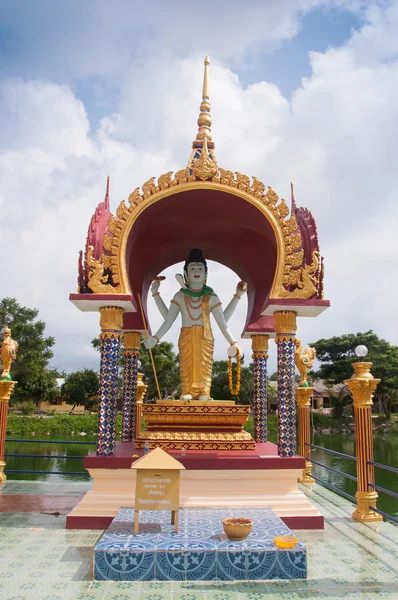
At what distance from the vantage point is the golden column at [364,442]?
23.2 ft

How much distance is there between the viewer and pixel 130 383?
9.90 metres

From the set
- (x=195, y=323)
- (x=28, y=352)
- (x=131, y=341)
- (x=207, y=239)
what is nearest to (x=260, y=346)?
(x=195, y=323)

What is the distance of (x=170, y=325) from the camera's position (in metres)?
9.04

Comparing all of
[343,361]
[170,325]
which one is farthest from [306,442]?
[343,361]

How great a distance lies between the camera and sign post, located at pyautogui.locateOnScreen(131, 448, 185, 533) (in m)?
5.21

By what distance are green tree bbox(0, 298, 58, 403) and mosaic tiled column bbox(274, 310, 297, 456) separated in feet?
102

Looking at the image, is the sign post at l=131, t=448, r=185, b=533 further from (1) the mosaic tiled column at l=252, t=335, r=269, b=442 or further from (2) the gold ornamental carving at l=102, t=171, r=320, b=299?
(1) the mosaic tiled column at l=252, t=335, r=269, b=442

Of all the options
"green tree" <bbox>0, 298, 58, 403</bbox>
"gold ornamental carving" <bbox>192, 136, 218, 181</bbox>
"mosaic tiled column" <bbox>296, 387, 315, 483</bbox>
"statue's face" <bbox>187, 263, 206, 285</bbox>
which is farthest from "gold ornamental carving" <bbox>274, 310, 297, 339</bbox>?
"green tree" <bbox>0, 298, 58, 403</bbox>

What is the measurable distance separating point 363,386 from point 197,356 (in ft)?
9.55

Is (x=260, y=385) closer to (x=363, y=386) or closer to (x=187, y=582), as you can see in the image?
(x=363, y=386)

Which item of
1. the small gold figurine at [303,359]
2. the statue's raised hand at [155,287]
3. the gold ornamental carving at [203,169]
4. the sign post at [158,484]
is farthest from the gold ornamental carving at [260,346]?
the sign post at [158,484]

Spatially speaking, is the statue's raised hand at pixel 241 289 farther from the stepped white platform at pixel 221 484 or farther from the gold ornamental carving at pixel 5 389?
the gold ornamental carving at pixel 5 389

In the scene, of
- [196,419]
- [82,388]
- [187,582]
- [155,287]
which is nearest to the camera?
[187,582]

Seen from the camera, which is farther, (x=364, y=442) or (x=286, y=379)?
(x=286, y=379)
